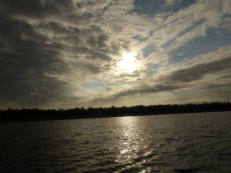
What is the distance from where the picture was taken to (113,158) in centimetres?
2345

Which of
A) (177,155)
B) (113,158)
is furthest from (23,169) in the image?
(177,155)

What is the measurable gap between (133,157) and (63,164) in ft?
32.2

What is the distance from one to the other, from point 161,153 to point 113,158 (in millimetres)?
7542

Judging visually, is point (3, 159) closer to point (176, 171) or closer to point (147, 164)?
point (147, 164)

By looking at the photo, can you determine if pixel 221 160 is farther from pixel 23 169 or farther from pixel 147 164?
pixel 23 169

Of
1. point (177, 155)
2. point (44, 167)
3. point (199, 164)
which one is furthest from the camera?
point (177, 155)

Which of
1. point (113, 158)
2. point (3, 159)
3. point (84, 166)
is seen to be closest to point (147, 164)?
point (113, 158)

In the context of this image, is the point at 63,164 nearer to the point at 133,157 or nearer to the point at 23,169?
the point at 23,169

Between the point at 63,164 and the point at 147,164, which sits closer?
the point at 147,164

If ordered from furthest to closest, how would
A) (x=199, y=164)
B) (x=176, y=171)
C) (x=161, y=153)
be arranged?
(x=161, y=153) < (x=199, y=164) < (x=176, y=171)

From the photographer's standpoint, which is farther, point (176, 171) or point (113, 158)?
point (113, 158)

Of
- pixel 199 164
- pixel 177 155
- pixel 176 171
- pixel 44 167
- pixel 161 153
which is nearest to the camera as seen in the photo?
pixel 176 171

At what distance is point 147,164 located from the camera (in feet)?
65.2

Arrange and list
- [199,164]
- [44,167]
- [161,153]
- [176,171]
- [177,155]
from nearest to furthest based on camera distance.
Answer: [176,171], [199,164], [44,167], [177,155], [161,153]
